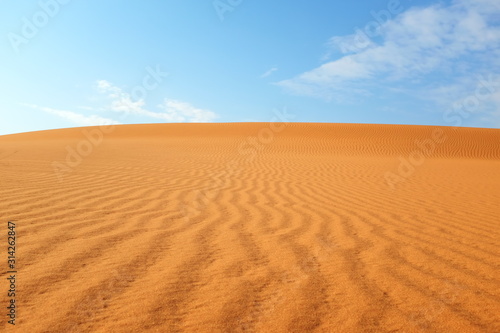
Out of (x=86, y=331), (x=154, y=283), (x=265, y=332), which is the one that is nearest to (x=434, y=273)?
(x=265, y=332)

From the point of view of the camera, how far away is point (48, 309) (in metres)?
2.06

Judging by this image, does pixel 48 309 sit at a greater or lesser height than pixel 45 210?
lesser

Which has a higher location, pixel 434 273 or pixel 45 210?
pixel 45 210

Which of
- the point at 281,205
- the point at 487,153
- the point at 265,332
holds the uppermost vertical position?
the point at 487,153

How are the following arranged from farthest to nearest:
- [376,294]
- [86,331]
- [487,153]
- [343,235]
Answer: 1. [487,153]
2. [343,235]
3. [376,294]
4. [86,331]

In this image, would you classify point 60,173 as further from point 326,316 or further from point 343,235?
point 326,316

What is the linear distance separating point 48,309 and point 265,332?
1292 mm

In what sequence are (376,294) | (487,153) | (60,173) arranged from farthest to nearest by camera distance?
(487,153)
(60,173)
(376,294)

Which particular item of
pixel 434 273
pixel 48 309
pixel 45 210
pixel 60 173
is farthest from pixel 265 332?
pixel 60 173

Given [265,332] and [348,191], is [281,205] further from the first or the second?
[265,332]

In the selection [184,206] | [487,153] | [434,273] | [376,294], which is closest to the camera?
[376,294]

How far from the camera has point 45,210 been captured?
14.3 feet

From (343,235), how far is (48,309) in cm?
282

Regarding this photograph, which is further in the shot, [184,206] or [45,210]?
[184,206]
